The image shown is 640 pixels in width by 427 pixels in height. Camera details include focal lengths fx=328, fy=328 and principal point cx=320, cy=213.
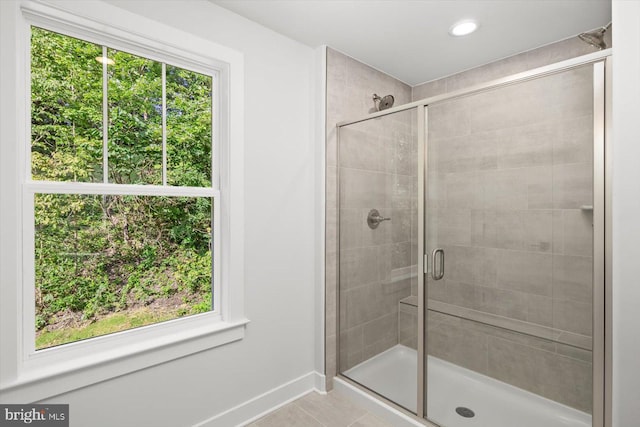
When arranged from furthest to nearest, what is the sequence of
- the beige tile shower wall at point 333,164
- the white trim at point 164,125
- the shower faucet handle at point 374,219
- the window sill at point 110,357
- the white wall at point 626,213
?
the beige tile shower wall at point 333,164 → the shower faucet handle at point 374,219 → the white trim at point 164,125 → the window sill at point 110,357 → the white wall at point 626,213

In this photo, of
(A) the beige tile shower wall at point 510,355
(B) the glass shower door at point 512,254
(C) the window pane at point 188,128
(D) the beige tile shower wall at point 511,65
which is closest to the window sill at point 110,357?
(C) the window pane at point 188,128

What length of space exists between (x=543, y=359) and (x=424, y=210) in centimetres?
92

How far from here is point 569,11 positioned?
1.83m

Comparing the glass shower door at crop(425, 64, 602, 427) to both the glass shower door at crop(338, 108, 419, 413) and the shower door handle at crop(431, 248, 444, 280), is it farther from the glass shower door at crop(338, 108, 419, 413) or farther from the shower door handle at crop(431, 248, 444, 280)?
the glass shower door at crop(338, 108, 419, 413)

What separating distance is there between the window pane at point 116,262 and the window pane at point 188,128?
0.15 metres

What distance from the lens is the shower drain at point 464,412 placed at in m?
1.81

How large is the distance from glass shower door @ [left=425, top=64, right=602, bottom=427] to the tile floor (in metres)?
0.42

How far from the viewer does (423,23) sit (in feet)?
6.50

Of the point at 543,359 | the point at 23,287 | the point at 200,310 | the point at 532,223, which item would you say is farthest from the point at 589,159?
the point at 23,287

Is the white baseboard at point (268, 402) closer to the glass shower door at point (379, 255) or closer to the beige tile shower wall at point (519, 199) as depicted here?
the glass shower door at point (379, 255)

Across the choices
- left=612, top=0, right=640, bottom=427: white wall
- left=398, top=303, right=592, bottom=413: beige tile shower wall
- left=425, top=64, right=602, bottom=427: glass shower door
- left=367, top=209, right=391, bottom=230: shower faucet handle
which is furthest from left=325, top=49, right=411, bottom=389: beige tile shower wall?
left=612, top=0, right=640, bottom=427: white wall

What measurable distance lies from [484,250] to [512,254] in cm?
13

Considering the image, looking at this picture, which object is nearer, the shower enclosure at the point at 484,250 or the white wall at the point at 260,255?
the shower enclosure at the point at 484,250

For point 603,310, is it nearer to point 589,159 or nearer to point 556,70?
point 589,159
